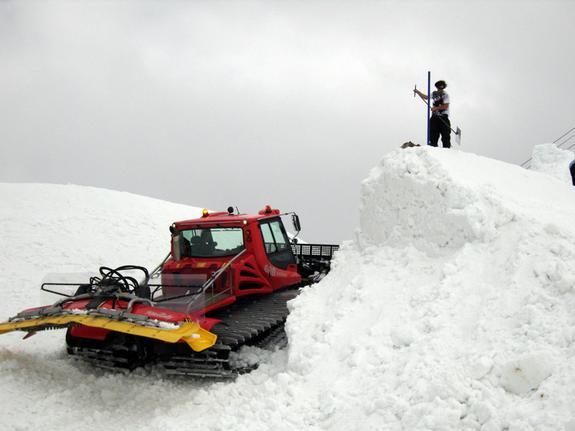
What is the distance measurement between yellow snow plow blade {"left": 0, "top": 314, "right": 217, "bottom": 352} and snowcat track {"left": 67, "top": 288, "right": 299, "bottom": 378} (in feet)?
1.01

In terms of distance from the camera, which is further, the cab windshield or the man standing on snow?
the man standing on snow

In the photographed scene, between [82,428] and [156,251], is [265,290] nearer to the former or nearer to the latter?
[82,428]

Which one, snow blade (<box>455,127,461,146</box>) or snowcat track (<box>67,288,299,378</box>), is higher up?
snow blade (<box>455,127,461,146</box>)

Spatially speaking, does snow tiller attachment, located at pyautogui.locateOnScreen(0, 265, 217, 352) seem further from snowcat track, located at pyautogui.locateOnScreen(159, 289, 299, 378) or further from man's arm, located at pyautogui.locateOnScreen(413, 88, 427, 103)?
man's arm, located at pyautogui.locateOnScreen(413, 88, 427, 103)

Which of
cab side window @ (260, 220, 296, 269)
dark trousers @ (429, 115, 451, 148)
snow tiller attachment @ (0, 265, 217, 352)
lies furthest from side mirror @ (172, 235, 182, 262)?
dark trousers @ (429, 115, 451, 148)

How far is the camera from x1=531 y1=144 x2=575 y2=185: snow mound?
14.3m

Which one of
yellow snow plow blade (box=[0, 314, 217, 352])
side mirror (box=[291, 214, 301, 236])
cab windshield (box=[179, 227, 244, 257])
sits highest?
side mirror (box=[291, 214, 301, 236])

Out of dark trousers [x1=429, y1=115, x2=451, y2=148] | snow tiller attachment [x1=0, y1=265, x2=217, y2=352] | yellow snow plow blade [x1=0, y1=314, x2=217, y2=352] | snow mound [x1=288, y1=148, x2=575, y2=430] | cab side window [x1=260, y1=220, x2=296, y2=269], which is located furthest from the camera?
dark trousers [x1=429, y1=115, x2=451, y2=148]

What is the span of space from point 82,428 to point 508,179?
661 centimetres

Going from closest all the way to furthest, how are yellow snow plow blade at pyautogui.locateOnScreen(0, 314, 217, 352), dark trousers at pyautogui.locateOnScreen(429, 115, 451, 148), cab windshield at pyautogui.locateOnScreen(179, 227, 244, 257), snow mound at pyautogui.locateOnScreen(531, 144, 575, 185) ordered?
yellow snow plow blade at pyautogui.locateOnScreen(0, 314, 217, 352) → cab windshield at pyautogui.locateOnScreen(179, 227, 244, 257) → dark trousers at pyautogui.locateOnScreen(429, 115, 451, 148) → snow mound at pyautogui.locateOnScreen(531, 144, 575, 185)

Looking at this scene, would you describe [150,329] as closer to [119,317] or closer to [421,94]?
[119,317]

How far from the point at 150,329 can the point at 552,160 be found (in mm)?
14675

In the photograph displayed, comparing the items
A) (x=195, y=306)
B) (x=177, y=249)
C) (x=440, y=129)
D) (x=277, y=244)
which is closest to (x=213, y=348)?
(x=195, y=306)

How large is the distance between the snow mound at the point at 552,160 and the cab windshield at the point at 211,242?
1154 centimetres
